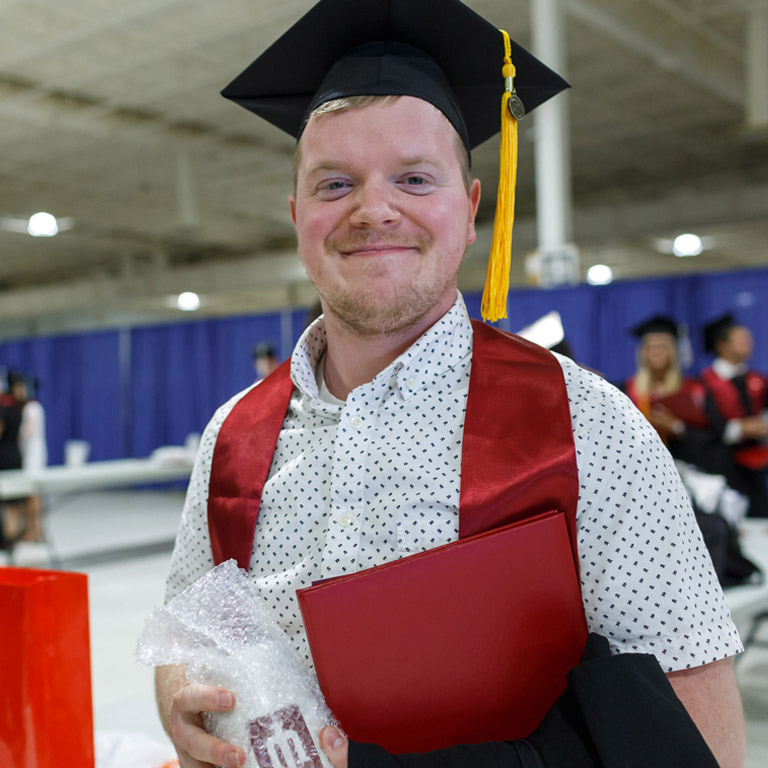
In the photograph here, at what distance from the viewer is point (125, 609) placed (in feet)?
16.6

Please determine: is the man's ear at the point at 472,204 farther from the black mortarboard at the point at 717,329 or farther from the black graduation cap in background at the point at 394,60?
the black mortarboard at the point at 717,329

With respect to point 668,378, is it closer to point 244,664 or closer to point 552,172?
point 552,172

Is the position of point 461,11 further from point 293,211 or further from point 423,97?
point 293,211

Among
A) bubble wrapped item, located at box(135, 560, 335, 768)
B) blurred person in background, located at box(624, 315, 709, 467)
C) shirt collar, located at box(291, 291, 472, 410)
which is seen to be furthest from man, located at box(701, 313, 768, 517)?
bubble wrapped item, located at box(135, 560, 335, 768)

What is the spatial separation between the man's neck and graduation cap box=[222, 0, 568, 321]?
0.14 meters

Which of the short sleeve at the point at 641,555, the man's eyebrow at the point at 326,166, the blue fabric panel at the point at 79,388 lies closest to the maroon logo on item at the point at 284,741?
the short sleeve at the point at 641,555

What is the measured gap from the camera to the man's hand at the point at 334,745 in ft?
2.32

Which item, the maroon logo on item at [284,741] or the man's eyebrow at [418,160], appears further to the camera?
the man's eyebrow at [418,160]

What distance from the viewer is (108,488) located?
1256 cm

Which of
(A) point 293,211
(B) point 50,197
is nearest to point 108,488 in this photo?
(B) point 50,197

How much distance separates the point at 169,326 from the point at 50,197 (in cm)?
229

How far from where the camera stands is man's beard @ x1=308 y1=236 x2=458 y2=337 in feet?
3.05

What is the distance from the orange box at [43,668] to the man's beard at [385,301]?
16.0 inches

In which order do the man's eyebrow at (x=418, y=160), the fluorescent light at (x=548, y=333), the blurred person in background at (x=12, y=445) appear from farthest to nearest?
the blurred person in background at (x=12, y=445) < the fluorescent light at (x=548, y=333) < the man's eyebrow at (x=418, y=160)
